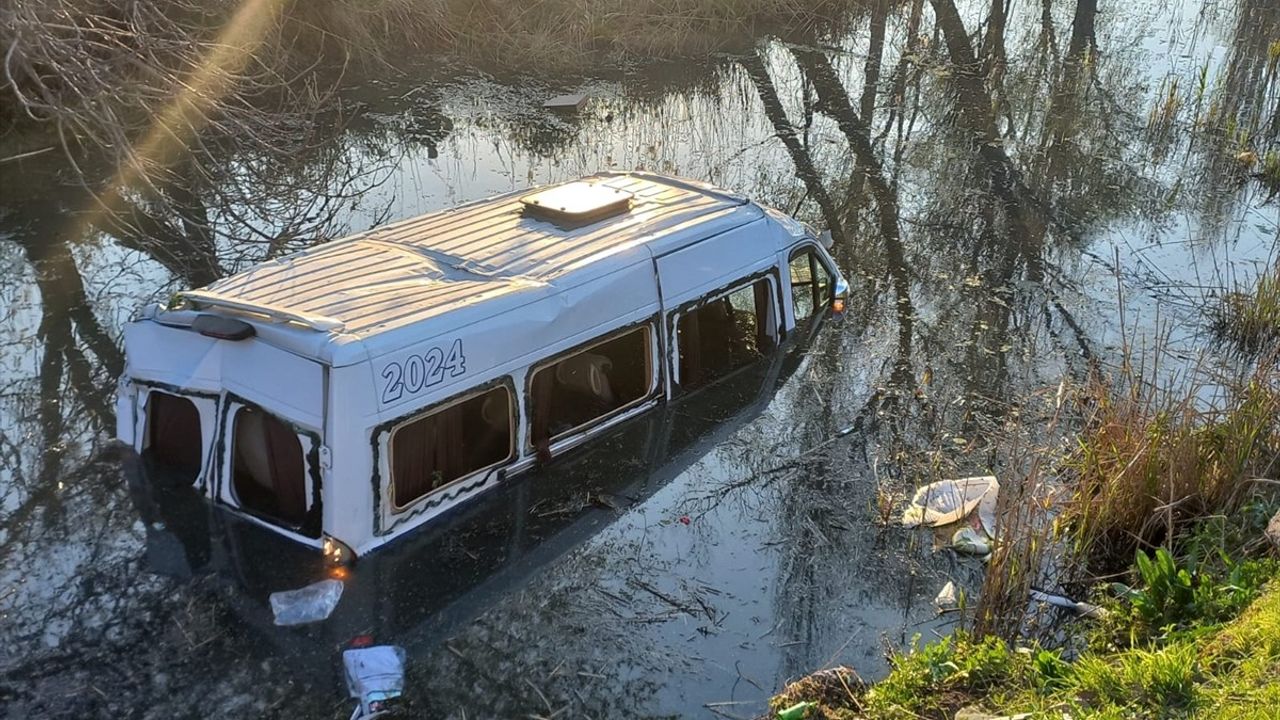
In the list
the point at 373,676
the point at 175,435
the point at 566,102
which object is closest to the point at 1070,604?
the point at 373,676

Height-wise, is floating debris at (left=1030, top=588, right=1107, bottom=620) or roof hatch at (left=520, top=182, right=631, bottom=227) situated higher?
roof hatch at (left=520, top=182, right=631, bottom=227)

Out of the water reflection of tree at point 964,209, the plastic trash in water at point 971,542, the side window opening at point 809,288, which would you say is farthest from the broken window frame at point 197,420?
Answer: the side window opening at point 809,288

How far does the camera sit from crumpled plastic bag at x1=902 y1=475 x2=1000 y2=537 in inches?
301

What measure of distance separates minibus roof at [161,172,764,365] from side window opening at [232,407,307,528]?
1.84ft

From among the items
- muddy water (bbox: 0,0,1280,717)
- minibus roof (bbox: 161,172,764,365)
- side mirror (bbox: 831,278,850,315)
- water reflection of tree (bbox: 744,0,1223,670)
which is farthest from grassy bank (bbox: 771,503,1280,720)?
side mirror (bbox: 831,278,850,315)

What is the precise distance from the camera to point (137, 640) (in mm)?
6199

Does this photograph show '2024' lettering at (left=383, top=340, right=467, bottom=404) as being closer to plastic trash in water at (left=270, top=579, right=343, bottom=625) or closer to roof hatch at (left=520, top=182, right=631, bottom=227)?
plastic trash in water at (left=270, top=579, right=343, bottom=625)

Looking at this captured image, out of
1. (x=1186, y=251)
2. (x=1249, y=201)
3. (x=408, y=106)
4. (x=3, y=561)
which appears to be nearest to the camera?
(x=3, y=561)

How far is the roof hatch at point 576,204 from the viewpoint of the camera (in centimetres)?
842

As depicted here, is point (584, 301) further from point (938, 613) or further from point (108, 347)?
point (108, 347)

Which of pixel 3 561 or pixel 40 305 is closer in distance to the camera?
pixel 3 561

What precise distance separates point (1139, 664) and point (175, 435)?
6136mm

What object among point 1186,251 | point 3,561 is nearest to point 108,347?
point 3,561

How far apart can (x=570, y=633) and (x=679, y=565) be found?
3.34ft
